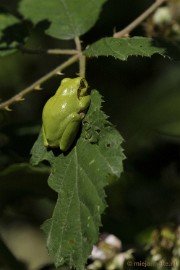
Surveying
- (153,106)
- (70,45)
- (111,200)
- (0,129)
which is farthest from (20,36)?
(70,45)

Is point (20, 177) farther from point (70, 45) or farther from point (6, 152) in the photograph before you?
point (70, 45)

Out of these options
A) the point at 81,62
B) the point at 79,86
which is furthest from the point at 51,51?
the point at 79,86

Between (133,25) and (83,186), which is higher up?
(133,25)

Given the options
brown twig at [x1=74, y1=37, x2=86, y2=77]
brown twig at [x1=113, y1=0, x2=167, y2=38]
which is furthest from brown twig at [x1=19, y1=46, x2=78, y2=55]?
brown twig at [x1=113, y1=0, x2=167, y2=38]

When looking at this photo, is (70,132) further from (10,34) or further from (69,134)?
(10,34)

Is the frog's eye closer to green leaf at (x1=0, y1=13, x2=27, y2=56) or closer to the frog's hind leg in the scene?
the frog's hind leg

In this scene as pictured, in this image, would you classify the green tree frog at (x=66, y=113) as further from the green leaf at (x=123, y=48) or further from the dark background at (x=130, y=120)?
the dark background at (x=130, y=120)
